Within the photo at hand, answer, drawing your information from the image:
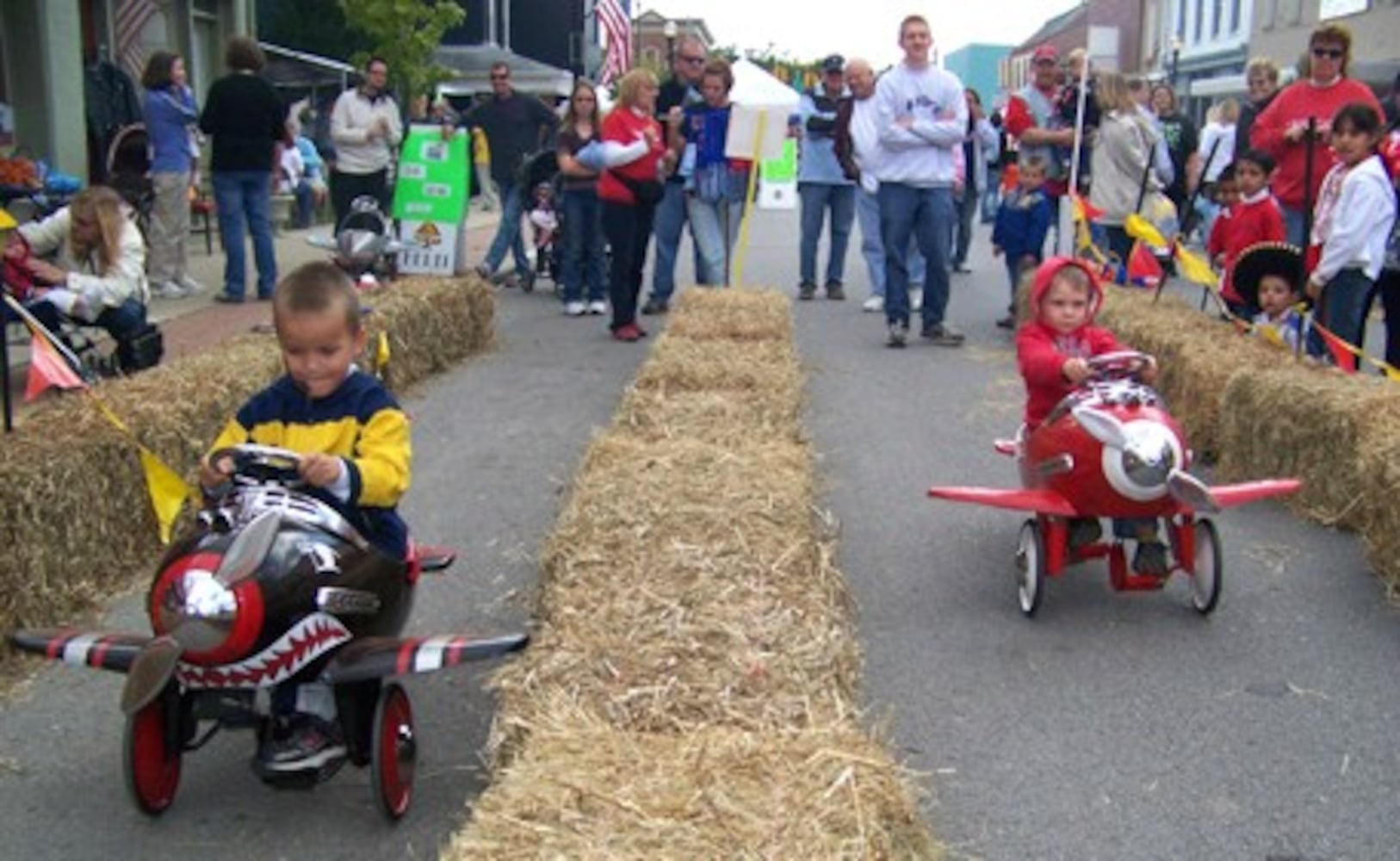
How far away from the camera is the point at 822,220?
13750mm

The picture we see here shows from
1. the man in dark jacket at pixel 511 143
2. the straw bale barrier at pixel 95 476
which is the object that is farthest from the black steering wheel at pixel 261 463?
the man in dark jacket at pixel 511 143

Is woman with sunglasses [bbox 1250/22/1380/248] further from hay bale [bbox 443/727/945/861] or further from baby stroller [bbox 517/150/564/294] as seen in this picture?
hay bale [bbox 443/727/945/861]

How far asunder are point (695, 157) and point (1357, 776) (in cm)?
888

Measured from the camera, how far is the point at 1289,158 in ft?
31.5

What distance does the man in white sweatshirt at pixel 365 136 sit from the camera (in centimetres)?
1341

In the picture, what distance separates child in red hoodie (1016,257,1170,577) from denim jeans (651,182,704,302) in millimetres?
6956

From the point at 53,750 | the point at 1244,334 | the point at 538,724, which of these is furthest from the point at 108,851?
the point at 1244,334

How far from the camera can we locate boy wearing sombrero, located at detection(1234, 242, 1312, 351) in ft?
27.3

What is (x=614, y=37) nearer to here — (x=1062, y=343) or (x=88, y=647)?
(x=1062, y=343)

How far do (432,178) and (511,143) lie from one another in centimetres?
172

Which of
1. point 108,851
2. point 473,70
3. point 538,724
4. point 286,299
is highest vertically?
point 473,70

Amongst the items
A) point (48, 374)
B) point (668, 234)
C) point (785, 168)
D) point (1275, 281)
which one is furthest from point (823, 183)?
point (785, 168)

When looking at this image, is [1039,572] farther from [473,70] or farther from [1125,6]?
[1125,6]

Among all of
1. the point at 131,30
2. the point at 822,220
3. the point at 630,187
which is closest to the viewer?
the point at 630,187
